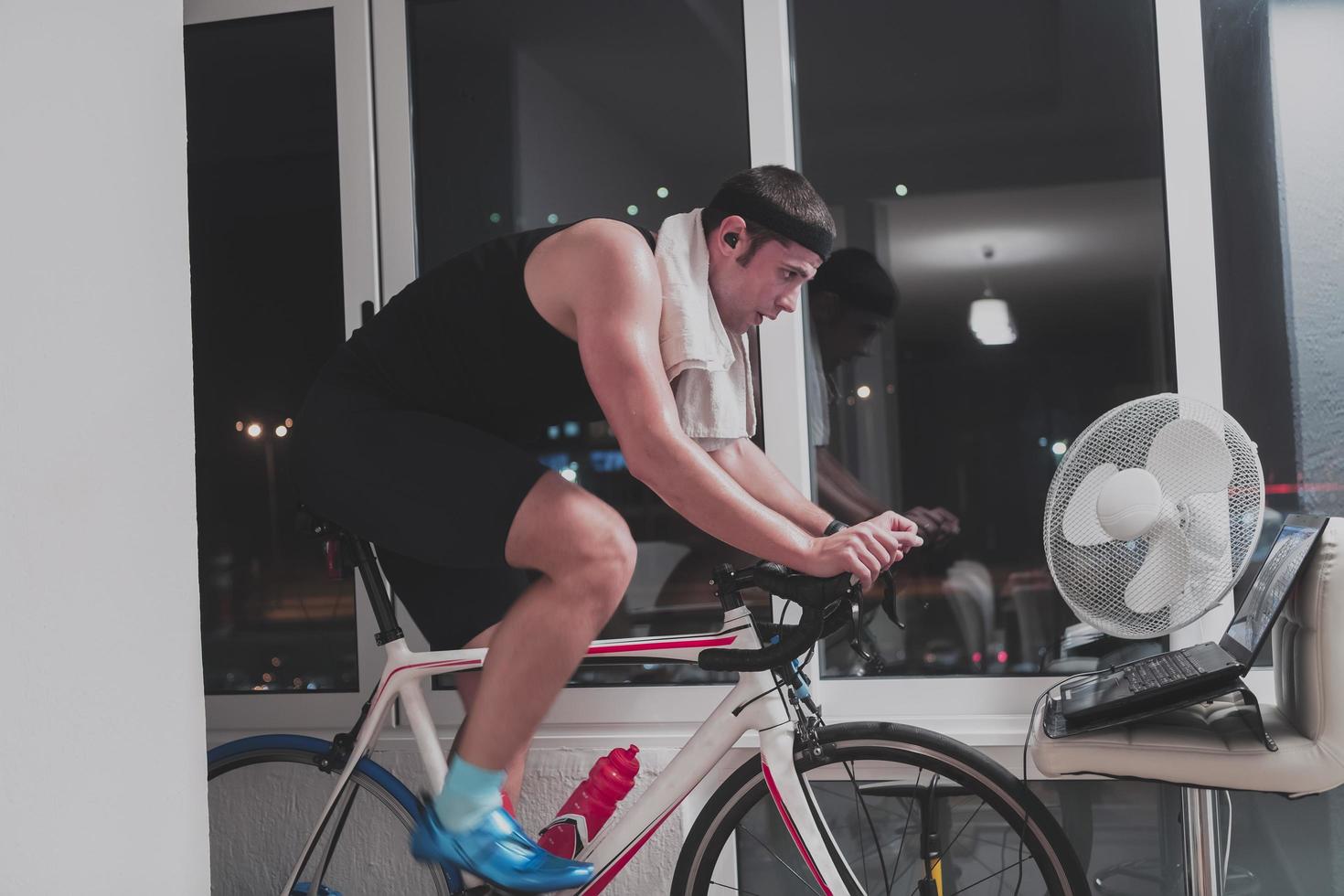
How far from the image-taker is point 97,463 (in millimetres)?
1054

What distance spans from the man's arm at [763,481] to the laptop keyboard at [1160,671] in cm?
53

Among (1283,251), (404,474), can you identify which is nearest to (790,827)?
(404,474)

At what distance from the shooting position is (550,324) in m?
1.63

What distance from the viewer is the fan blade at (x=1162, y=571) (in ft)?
5.04

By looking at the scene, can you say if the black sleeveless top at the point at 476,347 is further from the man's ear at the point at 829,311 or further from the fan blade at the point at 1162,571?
the fan blade at the point at 1162,571

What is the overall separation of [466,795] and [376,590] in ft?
1.63

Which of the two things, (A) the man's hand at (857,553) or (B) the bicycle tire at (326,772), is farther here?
(B) the bicycle tire at (326,772)

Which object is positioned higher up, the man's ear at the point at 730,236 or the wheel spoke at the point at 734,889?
the man's ear at the point at 730,236

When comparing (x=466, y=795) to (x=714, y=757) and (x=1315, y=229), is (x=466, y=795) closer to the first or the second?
(x=714, y=757)

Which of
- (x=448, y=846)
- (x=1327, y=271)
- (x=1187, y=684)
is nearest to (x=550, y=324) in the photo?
(x=448, y=846)

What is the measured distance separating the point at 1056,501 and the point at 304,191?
1.84m

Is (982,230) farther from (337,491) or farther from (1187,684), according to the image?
(337,491)

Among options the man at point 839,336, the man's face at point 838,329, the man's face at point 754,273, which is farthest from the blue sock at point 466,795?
the man's face at point 838,329

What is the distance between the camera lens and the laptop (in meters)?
1.41
